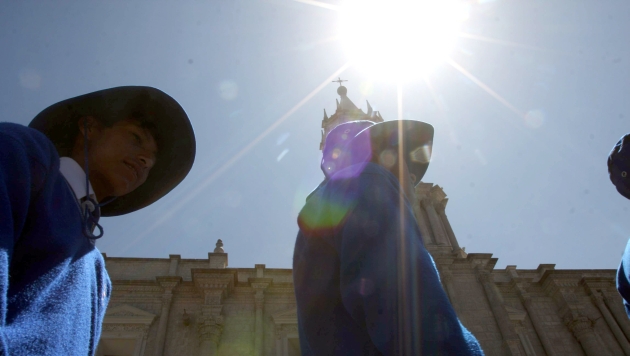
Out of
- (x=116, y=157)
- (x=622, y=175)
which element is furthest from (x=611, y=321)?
(x=116, y=157)

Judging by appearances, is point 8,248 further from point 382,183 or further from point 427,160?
point 427,160

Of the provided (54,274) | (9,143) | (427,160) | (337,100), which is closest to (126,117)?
(9,143)

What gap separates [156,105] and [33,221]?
4.83 feet

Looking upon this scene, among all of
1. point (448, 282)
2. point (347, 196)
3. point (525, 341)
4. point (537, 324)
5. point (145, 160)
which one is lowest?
point (347, 196)

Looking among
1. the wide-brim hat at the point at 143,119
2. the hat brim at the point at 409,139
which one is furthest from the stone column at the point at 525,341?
the wide-brim hat at the point at 143,119

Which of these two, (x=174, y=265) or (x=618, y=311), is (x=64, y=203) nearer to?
(x=174, y=265)

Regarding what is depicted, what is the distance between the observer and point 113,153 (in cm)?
219

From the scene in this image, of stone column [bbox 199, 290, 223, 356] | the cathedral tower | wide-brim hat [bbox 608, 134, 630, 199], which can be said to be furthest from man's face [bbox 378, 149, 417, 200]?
the cathedral tower

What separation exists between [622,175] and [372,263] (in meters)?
3.33

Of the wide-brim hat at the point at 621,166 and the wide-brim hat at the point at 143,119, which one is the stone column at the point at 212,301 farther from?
the wide-brim hat at the point at 621,166

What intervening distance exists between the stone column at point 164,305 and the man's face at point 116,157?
11791 millimetres

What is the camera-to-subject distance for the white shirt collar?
5.90ft

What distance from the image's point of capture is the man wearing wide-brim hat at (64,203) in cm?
118

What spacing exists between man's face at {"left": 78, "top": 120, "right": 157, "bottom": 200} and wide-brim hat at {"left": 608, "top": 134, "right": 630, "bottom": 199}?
4185mm
